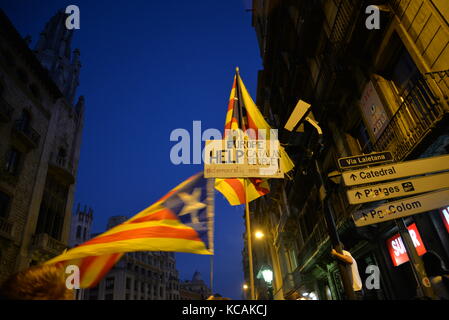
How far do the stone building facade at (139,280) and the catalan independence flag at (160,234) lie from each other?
74.3 meters

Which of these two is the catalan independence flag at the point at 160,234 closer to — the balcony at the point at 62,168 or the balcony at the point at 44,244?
the balcony at the point at 44,244

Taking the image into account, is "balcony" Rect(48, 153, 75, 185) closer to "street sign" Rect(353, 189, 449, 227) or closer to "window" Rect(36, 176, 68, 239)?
"window" Rect(36, 176, 68, 239)

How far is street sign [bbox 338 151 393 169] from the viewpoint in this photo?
4.78 meters

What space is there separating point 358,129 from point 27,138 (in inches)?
830

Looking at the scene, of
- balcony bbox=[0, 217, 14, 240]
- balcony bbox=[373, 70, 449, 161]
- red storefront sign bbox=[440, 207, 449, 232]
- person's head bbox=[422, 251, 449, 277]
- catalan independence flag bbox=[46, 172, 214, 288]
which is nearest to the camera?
catalan independence flag bbox=[46, 172, 214, 288]

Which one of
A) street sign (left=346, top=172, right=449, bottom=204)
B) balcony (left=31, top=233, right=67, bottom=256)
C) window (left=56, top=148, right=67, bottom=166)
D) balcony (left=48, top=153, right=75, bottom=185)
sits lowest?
street sign (left=346, top=172, right=449, bottom=204)

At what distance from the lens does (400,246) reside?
873cm

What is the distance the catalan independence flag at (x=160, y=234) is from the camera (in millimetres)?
3641

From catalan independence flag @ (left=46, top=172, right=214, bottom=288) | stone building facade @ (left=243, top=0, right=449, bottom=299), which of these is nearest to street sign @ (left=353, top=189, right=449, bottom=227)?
stone building facade @ (left=243, top=0, right=449, bottom=299)

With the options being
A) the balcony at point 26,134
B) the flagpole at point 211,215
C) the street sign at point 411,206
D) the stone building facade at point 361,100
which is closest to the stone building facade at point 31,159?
the balcony at point 26,134

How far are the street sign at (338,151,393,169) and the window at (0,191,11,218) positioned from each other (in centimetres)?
1957

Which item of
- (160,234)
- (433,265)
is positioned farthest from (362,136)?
(160,234)

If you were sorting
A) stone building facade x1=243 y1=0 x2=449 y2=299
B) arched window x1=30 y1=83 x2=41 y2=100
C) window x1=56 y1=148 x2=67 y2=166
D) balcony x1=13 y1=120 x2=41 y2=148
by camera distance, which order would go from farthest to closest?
window x1=56 y1=148 x2=67 y2=166, arched window x1=30 y1=83 x2=41 y2=100, balcony x1=13 y1=120 x2=41 y2=148, stone building facade x1=243 y1=0 x2=449 y2=299

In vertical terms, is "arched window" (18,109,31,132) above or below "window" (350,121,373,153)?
above
